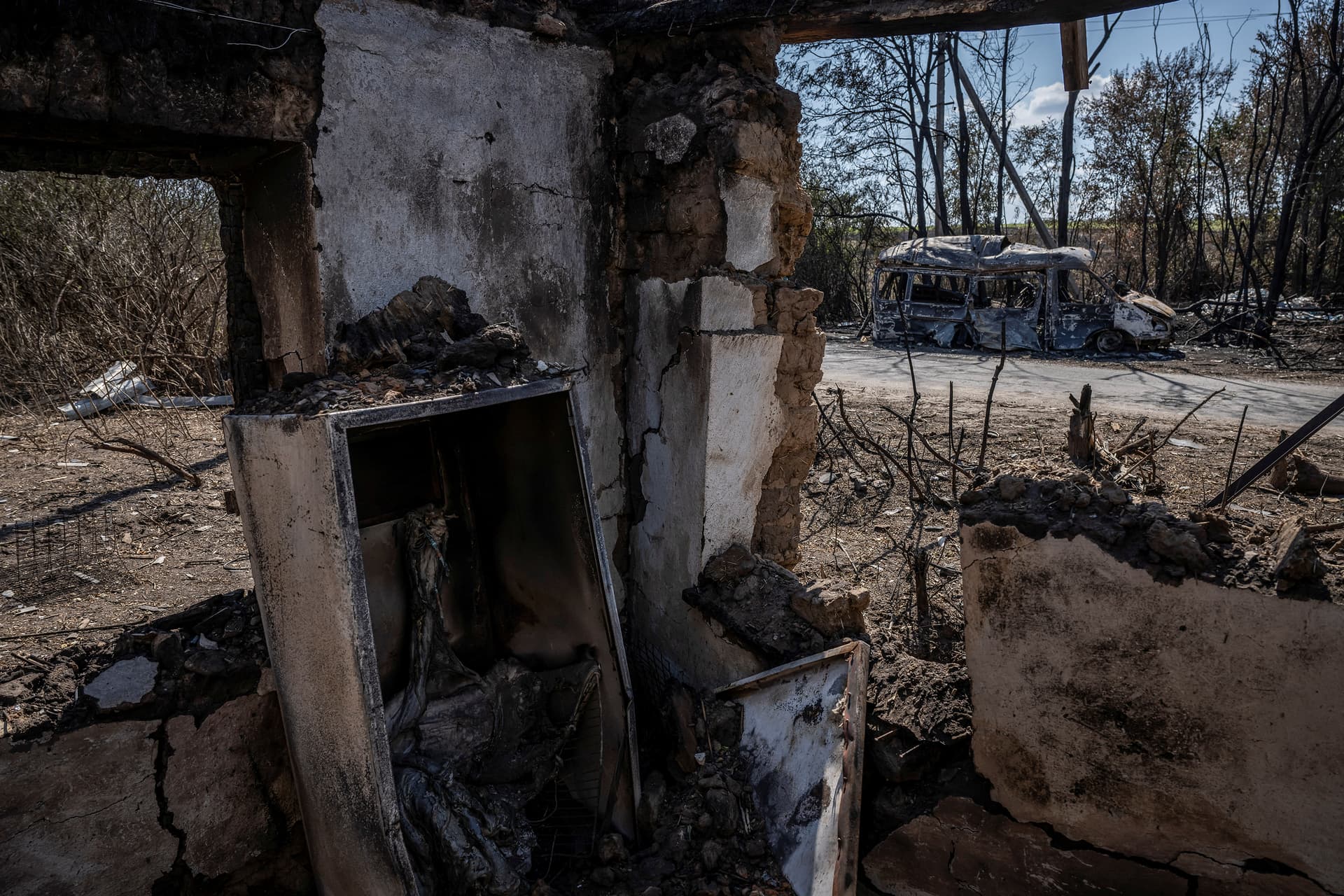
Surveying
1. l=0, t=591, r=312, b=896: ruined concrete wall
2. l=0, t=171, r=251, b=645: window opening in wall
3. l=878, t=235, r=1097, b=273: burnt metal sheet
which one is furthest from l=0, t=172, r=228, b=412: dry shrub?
l=878, t=235, r=1097, b=273: burnt metal sheet

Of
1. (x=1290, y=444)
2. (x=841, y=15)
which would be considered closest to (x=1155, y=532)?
(x=1290, y=444)

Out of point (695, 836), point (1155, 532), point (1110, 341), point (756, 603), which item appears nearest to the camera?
point (1155, 532)

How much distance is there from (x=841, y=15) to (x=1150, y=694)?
2.43 meters

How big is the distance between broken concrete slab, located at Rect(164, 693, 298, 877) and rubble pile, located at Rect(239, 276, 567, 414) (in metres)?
1.12

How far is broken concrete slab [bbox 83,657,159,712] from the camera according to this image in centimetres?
255

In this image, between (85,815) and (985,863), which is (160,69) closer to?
(85,815)

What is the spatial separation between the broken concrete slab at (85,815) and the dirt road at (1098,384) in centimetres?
800

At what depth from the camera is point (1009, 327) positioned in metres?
13.5

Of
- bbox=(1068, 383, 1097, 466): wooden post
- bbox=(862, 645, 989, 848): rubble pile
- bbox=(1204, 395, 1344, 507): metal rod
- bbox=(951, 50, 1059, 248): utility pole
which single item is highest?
bbox=(951, 50, 1059, 248): utility pole

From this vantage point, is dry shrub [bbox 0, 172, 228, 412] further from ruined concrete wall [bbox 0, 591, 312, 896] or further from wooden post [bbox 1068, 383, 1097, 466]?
wooden post [bbox 1068, 383, 1097, 466]

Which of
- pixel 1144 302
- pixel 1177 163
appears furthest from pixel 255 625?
pixel 1177 163

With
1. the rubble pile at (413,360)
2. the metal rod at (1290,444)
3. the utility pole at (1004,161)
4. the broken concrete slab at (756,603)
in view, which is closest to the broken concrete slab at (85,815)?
the rubble pile at (413,360)

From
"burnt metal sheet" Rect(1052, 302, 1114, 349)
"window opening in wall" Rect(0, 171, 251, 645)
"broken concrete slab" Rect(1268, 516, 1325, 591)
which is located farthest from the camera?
"burnt metal sheet" Rect(1052, 302, 1114, 349)

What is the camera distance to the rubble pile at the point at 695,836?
2627mm
